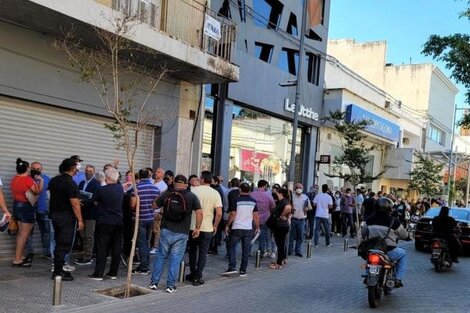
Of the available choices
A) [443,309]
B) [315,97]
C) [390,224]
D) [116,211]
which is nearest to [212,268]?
[116,211]

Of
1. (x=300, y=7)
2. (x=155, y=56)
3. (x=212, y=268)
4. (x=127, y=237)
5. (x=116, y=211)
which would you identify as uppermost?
(x=300, y=7)

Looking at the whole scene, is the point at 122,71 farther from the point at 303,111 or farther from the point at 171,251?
the point at 303,111

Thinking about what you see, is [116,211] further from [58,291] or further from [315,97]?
[315,97]

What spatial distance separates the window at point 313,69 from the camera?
22562mm

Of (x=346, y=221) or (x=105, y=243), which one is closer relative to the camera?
(x=105, y=243)

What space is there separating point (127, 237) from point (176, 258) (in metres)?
2.04

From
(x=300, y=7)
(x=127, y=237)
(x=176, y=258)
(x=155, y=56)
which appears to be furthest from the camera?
(x=300, y=7)

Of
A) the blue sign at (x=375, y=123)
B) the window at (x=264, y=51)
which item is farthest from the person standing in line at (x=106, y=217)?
the blue sign at (x=375, y=123)

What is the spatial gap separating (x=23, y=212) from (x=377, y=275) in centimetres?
594

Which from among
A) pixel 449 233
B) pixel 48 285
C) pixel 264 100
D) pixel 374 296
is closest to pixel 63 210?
pixel 48 285

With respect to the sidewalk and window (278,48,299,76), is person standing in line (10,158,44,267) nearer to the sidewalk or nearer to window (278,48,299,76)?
the sidewalk

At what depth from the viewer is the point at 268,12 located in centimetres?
1916

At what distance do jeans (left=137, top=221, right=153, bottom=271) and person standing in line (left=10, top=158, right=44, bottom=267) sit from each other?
1.87 m

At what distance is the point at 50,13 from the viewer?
870cm
